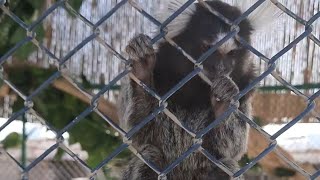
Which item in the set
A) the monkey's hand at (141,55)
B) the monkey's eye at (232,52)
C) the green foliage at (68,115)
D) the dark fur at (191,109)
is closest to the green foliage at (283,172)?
the green foliage at (68,115)

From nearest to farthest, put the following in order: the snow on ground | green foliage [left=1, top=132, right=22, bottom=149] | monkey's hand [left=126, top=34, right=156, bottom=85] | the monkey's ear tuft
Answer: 1. monkey's hand [left=126, top=34, right=156, bottom=85]
2. the monkey's ear tuft
3. green foliage [left=1, top=132, right=22, bottom=149]
4. the snow on ground

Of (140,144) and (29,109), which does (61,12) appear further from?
(29,109)

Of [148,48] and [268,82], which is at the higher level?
[268,82]

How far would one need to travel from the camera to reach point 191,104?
337cm

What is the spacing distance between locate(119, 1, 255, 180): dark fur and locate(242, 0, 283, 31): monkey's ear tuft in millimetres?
45

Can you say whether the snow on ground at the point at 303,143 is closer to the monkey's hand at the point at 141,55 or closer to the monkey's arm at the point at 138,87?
the monkey's arm at the point at 138,87

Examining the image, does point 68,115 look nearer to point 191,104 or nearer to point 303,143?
point 191,104

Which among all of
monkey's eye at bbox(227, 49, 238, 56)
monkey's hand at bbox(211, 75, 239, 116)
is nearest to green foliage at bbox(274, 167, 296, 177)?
monkey's eye at bbox(227, 49, 238, 56)

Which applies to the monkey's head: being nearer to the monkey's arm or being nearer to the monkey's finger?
the monkey's arm

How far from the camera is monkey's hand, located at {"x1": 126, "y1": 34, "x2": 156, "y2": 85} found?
2.39m

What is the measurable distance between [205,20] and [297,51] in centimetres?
117

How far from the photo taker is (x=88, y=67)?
4375 mm

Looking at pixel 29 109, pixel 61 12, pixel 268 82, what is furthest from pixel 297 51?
pixel 29 109

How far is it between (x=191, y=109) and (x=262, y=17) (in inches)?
24.0
